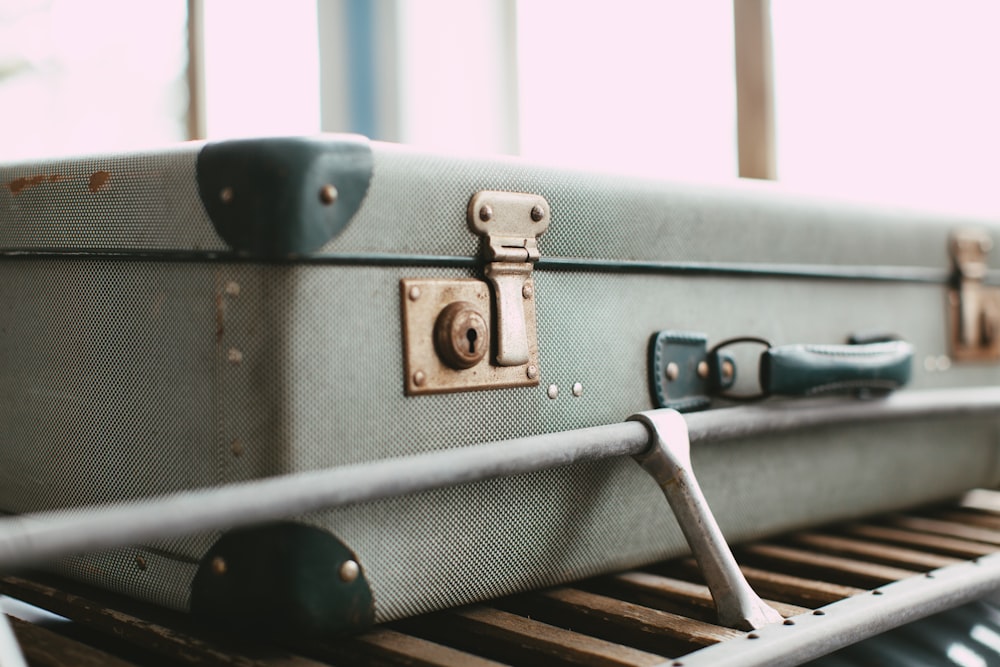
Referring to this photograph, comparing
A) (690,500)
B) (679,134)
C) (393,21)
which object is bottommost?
(690,500)

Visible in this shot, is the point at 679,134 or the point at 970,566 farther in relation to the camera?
the point at 679,134

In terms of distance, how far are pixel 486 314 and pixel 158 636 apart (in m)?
0.40

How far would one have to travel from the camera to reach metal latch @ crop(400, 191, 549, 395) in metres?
0.87

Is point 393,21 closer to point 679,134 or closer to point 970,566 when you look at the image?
point 679,134

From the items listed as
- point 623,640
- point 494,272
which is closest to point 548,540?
point 623,640

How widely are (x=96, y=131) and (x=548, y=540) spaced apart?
2988 mm

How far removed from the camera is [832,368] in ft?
3.74

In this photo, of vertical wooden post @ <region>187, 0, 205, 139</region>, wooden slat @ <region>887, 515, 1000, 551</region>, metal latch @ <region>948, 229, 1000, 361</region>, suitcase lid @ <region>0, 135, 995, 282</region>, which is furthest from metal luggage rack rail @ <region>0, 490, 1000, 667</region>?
vertical wooden post @ <region>187, 0, 205, 139</region>

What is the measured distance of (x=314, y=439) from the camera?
799 mm

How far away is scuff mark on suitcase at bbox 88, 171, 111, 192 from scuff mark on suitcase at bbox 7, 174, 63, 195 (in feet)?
0.18

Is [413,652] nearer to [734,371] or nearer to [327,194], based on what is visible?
[327,194]

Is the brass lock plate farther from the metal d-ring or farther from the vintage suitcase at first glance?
the metal d-ring

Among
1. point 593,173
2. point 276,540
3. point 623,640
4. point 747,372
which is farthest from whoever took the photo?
point 747,372

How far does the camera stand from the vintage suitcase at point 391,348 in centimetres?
80
